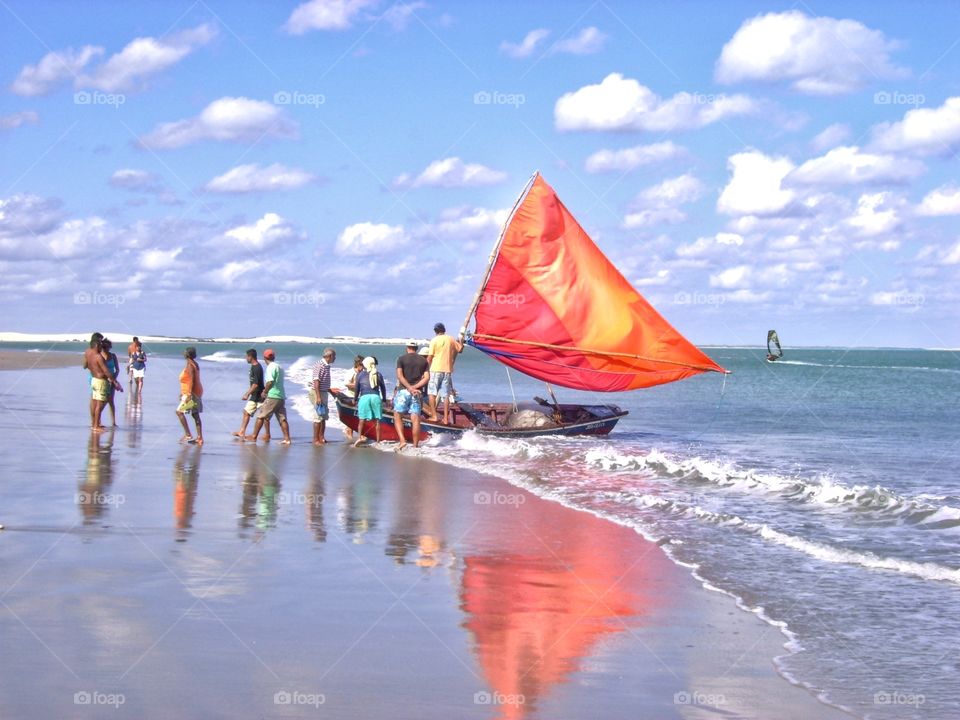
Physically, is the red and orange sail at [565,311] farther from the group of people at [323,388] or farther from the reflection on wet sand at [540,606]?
the reflection on wet sand at [540,606]

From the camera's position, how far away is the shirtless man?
20.2m

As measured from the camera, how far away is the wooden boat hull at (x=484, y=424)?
20644 mm

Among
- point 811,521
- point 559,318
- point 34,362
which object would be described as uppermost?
point 559,318

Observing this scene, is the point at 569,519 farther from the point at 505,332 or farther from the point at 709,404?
the point at 709,404

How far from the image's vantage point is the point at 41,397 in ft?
104

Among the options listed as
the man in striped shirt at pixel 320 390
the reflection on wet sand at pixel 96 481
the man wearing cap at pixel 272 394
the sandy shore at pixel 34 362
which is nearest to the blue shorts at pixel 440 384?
the man in striped shirt at pixel 320 390

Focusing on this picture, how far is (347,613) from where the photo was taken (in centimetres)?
780

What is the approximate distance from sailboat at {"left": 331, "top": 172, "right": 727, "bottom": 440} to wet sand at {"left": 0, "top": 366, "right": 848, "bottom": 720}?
8.80m

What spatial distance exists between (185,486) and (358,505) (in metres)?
2.23

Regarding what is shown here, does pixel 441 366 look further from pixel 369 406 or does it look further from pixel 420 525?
pixel 420 525

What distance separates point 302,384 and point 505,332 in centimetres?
2441

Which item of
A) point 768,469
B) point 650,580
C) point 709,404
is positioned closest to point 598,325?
point 768,469

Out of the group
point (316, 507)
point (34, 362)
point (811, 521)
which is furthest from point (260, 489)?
point (34, 362)

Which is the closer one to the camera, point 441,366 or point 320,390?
point 320,390
